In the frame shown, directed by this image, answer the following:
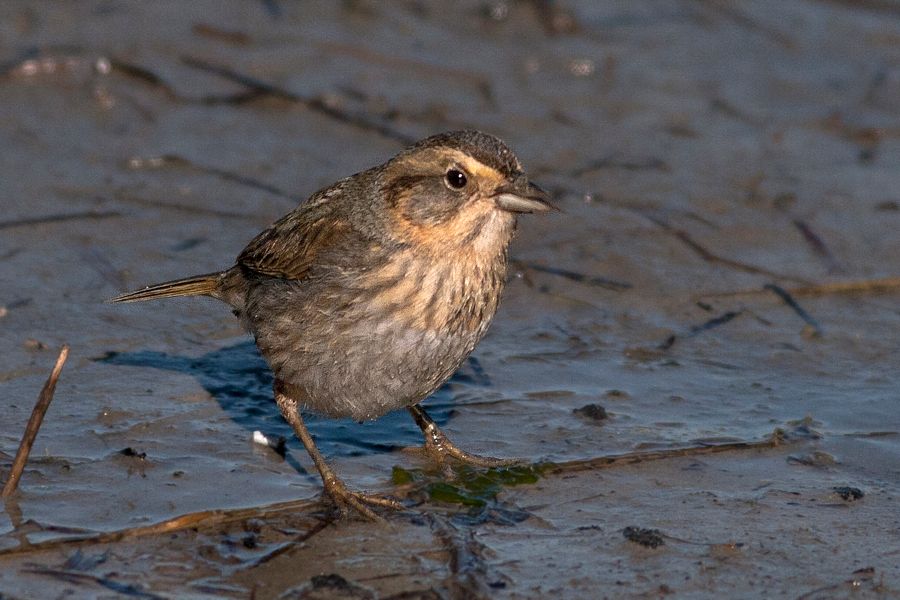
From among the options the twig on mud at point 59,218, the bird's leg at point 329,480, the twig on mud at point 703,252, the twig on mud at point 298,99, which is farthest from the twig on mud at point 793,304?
the twig on mud at point 59,218

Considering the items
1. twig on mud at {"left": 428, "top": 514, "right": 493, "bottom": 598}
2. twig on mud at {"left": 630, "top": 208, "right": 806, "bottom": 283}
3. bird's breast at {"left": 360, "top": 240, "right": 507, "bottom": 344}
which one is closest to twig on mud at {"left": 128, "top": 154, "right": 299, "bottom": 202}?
twig on mud at {"left": 630, "top": 208, "right": 806, "bottom": 283}

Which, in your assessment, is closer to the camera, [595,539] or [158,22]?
[595,539]

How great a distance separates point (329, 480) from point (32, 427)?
1102 mm

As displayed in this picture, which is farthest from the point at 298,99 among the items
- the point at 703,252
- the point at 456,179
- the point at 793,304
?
the point at 456,179

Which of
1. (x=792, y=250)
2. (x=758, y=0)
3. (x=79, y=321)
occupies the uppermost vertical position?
(x=758, y=0)

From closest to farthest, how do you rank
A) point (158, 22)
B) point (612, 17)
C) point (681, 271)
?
point (681, 271) < point (158, 22) < point (612, 17)

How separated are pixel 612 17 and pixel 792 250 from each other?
3.59 m

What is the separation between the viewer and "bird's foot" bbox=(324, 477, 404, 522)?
5219 millimetres

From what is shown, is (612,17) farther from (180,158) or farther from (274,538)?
(274,538)

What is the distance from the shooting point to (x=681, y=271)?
7965 mm

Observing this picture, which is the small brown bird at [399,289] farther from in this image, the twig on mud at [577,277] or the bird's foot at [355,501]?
the twig on mud at [577,277]

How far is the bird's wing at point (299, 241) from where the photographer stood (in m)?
5.86

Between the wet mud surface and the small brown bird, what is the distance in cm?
36

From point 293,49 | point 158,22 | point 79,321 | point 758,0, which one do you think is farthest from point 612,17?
point 79,321
